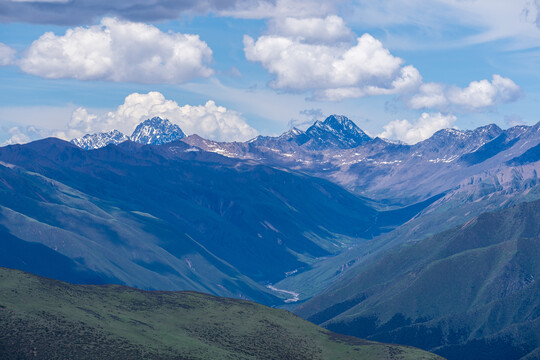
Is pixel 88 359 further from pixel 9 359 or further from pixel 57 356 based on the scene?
pixel 9 359

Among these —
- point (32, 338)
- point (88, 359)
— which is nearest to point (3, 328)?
point (32, 338)

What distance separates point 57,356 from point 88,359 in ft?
27.0

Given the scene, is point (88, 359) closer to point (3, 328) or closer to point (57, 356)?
point (57, 356)

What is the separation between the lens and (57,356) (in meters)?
196

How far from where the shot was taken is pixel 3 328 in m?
199

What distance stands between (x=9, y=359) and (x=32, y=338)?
10.5 m

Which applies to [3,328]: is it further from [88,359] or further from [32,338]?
[88,359]

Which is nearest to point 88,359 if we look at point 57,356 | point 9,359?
point 57,356

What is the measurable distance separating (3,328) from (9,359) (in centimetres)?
1211

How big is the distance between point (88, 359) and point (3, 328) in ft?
78.3

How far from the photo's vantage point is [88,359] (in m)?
200
